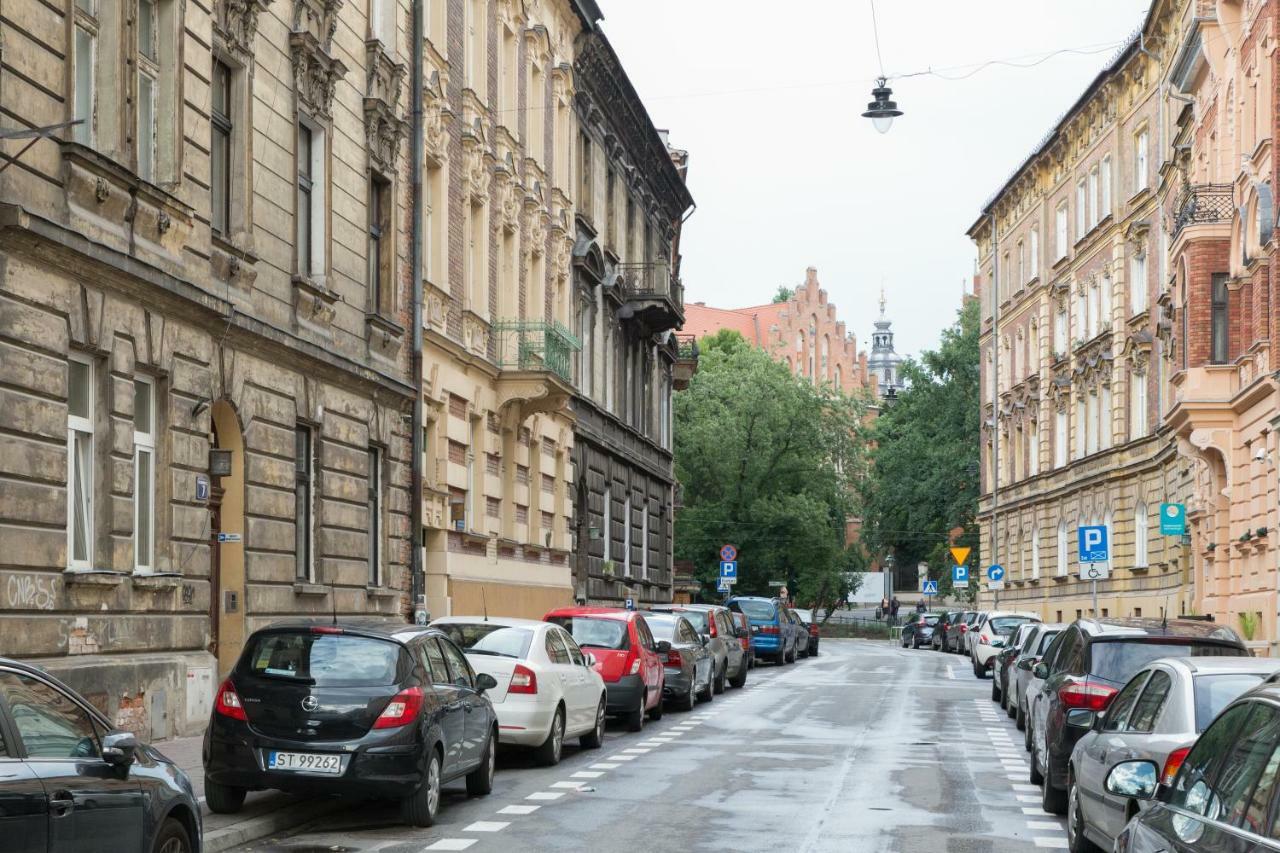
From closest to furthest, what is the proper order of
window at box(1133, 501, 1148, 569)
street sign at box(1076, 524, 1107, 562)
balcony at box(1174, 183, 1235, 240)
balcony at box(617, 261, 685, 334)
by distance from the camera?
street sign at box(1076, 524, 1107, 562) < balcony at box(1174, 183, 1235, 240) < balcony at box(617, 261, 685, 334) < window at box(1133, 501, 1148, 569)

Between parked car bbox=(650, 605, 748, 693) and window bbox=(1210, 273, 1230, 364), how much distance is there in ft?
35.7

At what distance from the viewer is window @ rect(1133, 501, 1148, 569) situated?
49.3 m

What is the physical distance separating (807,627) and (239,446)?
3741 centimetres

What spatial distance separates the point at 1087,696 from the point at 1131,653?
80 cm

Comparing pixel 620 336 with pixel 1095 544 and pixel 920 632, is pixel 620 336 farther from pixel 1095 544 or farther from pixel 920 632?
pixel 920 632

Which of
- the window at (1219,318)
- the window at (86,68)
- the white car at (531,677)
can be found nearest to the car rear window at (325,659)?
the white car at (531,677)

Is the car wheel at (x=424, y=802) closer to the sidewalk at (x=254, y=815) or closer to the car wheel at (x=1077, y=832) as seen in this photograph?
the sidewalk at (x=254, y=815)

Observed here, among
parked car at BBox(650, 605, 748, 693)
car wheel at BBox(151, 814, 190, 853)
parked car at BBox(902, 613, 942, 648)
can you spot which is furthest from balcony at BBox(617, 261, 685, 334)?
car wheel at BBox(151, 814, 190, 853)

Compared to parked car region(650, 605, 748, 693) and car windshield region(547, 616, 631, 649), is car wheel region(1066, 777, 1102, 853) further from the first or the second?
parked car region(650, 605, 748, 693)

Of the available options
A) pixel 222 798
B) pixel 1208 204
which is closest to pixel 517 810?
pixel 222 798

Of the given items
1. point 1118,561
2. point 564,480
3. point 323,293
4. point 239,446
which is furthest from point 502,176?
point 1118,561

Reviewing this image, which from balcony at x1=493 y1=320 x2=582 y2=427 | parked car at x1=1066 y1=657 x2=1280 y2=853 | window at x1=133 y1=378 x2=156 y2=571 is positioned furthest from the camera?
balcony at x1=493 y1=320 x2=582 y2=427

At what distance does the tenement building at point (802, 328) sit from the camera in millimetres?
115031

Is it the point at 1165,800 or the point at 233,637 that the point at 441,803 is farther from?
the point at 1165,800
